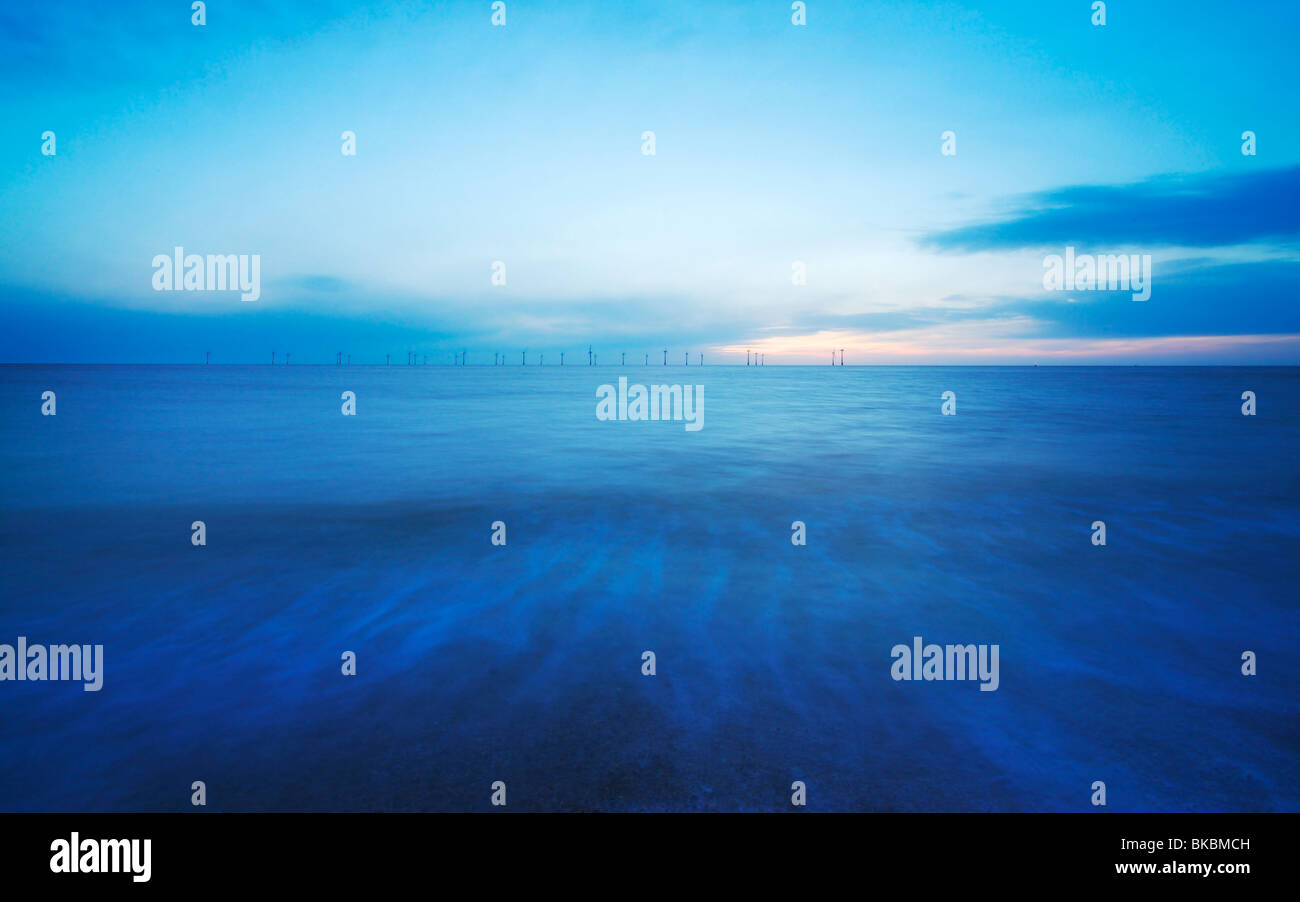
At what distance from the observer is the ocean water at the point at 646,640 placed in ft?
14.7

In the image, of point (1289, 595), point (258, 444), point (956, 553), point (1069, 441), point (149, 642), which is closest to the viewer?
point (149, 642)

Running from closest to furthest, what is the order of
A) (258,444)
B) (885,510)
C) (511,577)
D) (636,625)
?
1. (636,625)
2. (511,577)
3. (885,510)
4. (258,444)

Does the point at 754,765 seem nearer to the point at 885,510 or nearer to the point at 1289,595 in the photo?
the point at 1289,595

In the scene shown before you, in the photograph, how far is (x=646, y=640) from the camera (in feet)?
22.3

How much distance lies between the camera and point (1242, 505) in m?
13.7

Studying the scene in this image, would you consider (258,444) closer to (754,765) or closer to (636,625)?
(636,625)

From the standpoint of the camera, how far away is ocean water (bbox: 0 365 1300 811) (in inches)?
176

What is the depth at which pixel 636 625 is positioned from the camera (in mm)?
7184
